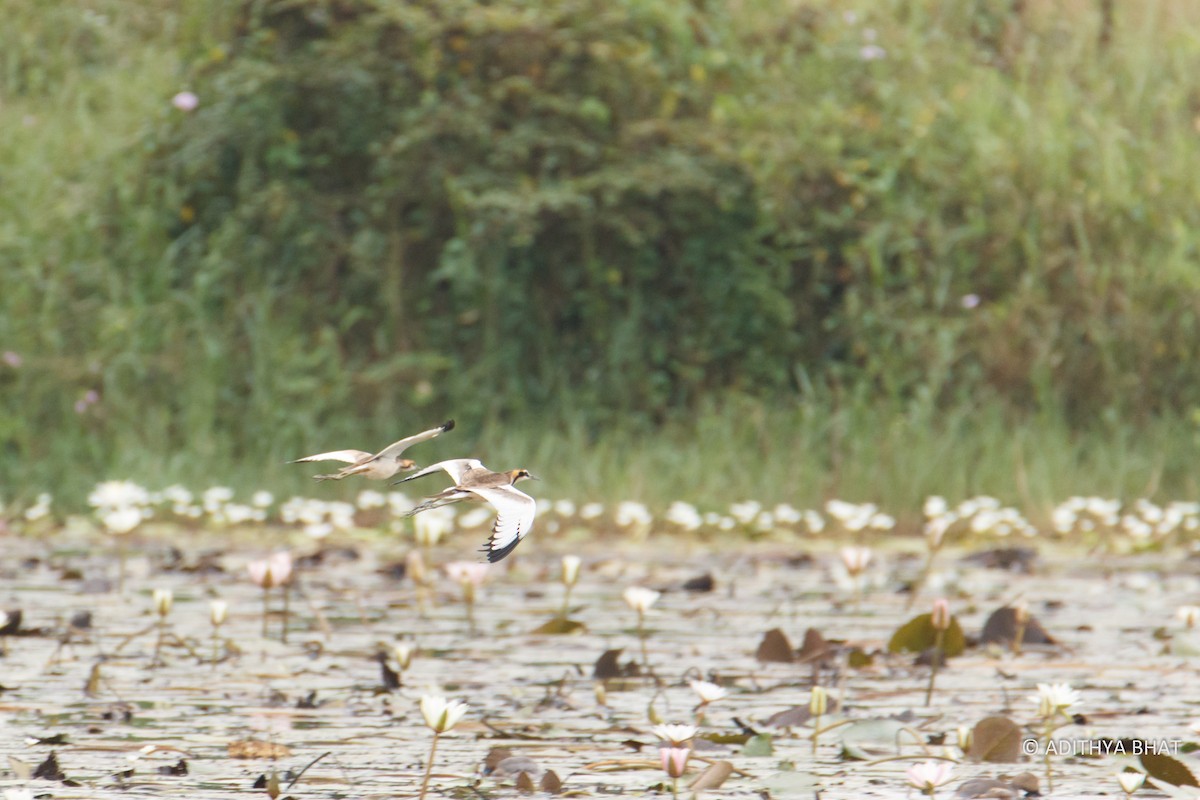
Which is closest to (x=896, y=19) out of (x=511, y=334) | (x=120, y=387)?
(x=511, y=334)

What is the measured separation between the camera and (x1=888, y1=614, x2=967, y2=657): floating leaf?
3861mm

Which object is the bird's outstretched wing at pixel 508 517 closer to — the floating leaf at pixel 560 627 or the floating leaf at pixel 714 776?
the floating leaf at pixel 714 776

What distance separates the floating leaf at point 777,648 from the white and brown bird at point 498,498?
5.35ft

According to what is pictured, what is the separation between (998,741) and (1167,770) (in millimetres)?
324

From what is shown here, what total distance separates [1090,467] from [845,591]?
98.4 inches

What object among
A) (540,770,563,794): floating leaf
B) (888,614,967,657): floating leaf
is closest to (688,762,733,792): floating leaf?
(540,770,563,794): floating leaf

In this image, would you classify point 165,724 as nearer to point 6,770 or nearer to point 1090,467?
point 6,770

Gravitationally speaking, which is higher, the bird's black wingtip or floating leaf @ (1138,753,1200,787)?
the bird's black wingtip

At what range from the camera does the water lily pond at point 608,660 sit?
9.11 ft

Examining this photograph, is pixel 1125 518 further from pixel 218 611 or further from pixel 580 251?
pixel 218 611

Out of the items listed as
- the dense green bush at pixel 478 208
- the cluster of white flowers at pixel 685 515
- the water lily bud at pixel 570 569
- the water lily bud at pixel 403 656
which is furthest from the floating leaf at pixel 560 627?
the dense green bush at pixel 478 208

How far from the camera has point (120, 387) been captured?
8133mm

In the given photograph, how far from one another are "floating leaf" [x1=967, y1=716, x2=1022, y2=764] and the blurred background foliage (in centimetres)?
476

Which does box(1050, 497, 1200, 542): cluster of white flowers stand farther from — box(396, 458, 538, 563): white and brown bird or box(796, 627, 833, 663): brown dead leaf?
box(396, 458, 538, 563): white and brown bird
